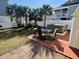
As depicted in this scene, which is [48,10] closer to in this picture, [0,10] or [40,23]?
[40,23]

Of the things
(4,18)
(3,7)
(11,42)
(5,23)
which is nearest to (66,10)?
(5,23)

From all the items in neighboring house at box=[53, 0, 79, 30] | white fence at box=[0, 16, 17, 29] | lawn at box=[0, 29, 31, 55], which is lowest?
lawn at box=[0, 29, 31, 55]

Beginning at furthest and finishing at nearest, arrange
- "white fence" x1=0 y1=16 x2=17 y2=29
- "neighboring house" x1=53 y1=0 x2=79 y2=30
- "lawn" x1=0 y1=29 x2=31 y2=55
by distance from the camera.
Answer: "neighboring house" x1=53 y1=0 x2=79 y2=30 → "white fence" x1=0 y1=16 x2=17 y2=29 → "lawn" x1=0 y1=29 x2=31 y2=55

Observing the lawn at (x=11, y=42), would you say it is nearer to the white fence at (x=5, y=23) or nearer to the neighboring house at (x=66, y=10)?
the white fence at (x=5, y=23)

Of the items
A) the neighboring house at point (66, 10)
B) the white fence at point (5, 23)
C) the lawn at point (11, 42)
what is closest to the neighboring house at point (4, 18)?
the white fence at point (5, 23)

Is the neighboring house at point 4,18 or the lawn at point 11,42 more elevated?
the neighboring house at point 4,18

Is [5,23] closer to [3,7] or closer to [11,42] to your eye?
[3,7]

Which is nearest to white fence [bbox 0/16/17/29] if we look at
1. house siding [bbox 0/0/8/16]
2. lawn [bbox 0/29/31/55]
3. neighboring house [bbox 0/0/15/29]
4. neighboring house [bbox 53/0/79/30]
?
neighboring house [bbox 0/0/15/29]

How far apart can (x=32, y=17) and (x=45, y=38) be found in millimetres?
9644

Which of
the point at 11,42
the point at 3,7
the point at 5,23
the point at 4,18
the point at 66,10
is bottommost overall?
the point at 11,42

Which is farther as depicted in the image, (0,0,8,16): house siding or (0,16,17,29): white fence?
(0,0,8,16): house siding

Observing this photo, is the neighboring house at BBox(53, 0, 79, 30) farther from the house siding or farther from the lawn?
the lawn

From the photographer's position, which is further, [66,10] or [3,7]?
[66,10]

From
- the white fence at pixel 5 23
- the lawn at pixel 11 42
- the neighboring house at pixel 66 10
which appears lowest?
the lawn at pixel 11 42
